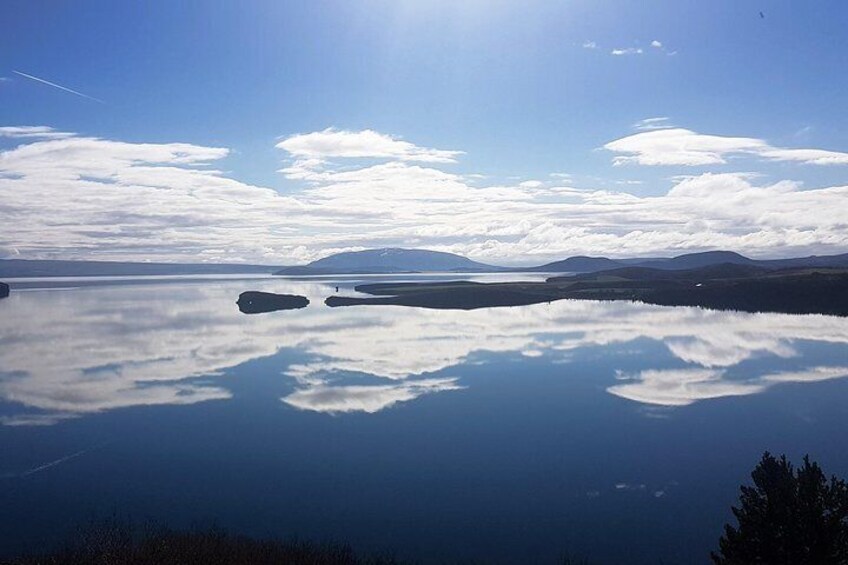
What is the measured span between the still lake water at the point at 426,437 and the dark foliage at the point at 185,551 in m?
0.85

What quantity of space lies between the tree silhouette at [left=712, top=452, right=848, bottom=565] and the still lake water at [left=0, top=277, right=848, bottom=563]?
2.42m

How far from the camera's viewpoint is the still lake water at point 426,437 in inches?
644

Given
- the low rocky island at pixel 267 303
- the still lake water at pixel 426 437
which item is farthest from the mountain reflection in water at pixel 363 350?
the low rocky island at pixel 267 303

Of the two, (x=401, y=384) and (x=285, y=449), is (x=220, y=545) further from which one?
(x=401, y=384)

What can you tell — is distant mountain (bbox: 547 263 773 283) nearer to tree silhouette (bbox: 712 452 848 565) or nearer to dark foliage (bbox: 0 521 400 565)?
tree silhouette (bbox: 712 452 848 565)

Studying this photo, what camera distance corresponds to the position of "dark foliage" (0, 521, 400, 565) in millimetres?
13039

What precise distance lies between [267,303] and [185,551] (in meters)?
81.3

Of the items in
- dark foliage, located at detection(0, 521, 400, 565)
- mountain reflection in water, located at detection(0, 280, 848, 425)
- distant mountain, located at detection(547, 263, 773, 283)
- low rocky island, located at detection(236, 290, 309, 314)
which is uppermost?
distant mountain, located at detection(547, 263, 773, 283)

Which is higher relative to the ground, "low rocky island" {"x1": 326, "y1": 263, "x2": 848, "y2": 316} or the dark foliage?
"low rocky island" {"x1": 326, "y1": 263, "x2": 848, "y2": 316}

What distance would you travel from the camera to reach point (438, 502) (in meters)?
17.7

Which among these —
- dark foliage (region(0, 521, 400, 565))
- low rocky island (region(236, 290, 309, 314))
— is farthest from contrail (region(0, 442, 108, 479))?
low rocky island (region(236, 290, 309, 314))

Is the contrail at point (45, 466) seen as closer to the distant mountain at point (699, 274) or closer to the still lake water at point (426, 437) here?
the still lake water at point (426, 437)

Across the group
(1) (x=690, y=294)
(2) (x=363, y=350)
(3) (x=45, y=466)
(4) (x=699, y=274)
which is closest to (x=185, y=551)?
(3) (x=45, y=466)

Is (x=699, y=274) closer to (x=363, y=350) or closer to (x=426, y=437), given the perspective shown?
(x=363, y=350)
